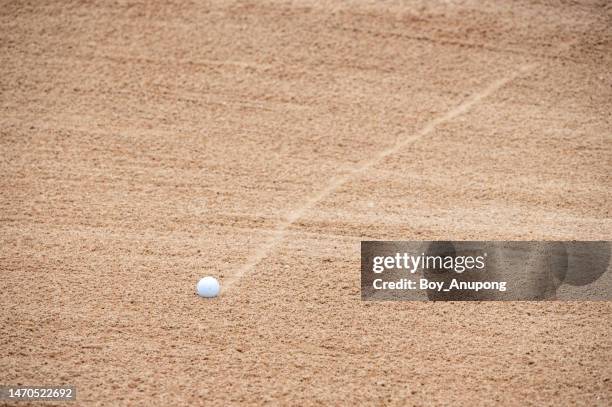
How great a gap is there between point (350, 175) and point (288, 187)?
0.79 meters

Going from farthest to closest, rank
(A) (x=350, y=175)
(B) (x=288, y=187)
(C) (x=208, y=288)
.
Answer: (A) (x=350, y=175), (B) (x=288, y=187), (C) (x=208, y=288)

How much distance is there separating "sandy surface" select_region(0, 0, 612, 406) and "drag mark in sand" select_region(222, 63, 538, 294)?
0.09 feet

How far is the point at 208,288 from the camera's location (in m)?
6.19

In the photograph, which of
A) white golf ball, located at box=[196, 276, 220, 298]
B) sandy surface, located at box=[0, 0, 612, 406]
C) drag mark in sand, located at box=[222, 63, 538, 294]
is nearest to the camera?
sandy surface, located at box=[0, 0, 612, 406]

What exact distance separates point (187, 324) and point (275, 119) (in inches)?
124

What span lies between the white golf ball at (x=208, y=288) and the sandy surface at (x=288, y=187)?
0.34 feet

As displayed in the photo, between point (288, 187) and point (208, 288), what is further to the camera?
point (288, 187)

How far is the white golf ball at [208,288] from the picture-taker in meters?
6.20

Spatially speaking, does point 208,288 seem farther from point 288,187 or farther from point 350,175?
point 350,175

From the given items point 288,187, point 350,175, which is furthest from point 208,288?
point 350,175

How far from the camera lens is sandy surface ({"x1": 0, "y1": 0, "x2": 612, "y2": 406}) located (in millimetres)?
5742

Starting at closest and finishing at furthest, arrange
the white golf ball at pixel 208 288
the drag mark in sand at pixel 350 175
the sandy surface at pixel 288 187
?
the sandy surface at pixel 288 187 → the white golf ball at pixel 208 288 → the drag mark in sand at pixel 350 175

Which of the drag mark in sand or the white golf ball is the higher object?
the drag mark in sand

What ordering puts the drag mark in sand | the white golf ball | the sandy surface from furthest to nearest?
1. the drag mark in sand
2. the white golf ball
3. the sandy surface
